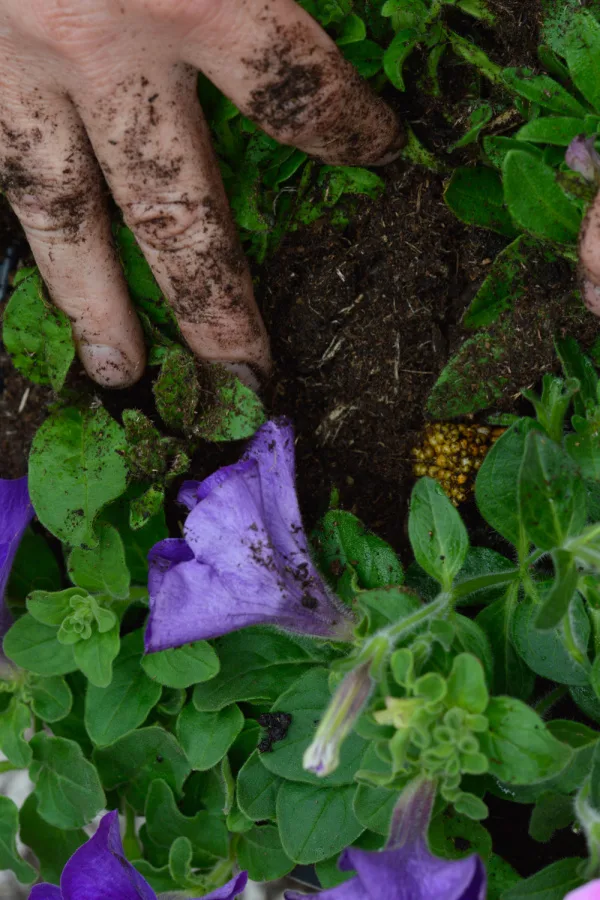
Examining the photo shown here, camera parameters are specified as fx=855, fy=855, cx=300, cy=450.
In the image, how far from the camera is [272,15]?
120 centimetres

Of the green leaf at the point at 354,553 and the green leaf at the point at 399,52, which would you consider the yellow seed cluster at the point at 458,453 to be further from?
the green leaf at the point at 399,52

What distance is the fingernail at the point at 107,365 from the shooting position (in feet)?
4.99

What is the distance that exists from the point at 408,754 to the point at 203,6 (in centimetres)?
100

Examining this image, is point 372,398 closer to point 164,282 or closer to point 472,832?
point 164,282

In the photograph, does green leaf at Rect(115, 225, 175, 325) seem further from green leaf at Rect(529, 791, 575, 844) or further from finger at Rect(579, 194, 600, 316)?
green leaf at Rect(529, 791, 575, 844)

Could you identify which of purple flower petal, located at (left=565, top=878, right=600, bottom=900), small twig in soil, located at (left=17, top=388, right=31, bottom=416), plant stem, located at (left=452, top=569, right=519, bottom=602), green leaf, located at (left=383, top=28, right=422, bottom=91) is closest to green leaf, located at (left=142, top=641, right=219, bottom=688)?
plant stem, located at (left=452, top=569, right=519, bottom=602)

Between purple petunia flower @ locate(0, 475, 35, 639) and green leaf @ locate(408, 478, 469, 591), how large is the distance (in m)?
0.67

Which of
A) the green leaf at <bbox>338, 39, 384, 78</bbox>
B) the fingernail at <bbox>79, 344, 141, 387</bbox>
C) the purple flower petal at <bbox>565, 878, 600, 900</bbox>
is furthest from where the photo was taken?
the fingernail at <bbox>79, 344, 141, 387</bbox>

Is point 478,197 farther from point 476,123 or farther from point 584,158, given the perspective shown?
point 584,158

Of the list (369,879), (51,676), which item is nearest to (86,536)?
(51,676)

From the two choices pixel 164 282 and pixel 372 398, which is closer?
pixel 164 282

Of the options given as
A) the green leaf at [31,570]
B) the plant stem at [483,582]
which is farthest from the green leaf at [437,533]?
the green leaf at [31,570]

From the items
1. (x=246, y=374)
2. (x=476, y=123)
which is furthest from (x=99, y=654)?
(x=476, y=123)

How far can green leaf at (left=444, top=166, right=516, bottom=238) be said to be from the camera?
4.58 ft
